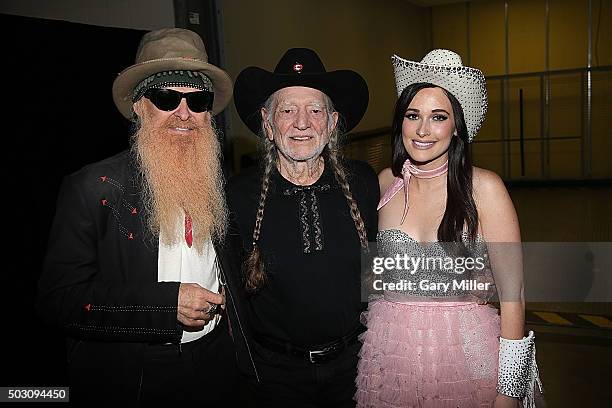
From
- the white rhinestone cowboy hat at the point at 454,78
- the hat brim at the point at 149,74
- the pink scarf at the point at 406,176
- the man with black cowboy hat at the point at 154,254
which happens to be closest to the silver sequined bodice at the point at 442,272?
the pink scarf at the point at 406,176

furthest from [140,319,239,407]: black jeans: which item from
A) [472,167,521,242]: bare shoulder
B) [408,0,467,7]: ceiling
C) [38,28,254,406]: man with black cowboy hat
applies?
[408,0,467,7]: ceiling

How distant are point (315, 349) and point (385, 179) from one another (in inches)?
30.9

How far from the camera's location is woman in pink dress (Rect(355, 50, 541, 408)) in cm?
200

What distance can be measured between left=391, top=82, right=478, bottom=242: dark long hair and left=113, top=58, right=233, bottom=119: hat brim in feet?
2.38

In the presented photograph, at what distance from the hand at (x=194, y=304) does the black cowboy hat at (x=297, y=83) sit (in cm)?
93

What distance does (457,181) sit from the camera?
2074 mm

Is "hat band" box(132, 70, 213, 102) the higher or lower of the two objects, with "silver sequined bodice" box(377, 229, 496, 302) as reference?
higher

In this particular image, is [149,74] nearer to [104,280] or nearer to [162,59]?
[162,59]

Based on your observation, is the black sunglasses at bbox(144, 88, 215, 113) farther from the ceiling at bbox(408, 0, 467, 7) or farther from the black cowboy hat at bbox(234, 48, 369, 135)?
the ceiling at bbox(408, 0, 467, 7)

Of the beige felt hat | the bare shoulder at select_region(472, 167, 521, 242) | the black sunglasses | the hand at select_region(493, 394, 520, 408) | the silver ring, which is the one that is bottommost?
the hand at select_region(493, 394, 520, 408)

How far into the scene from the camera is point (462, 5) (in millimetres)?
10961

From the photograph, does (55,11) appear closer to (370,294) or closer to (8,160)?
(8,160)

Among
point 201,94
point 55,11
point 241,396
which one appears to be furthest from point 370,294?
point 55,11

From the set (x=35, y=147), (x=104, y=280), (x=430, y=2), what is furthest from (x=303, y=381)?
(x=430, y=2)
